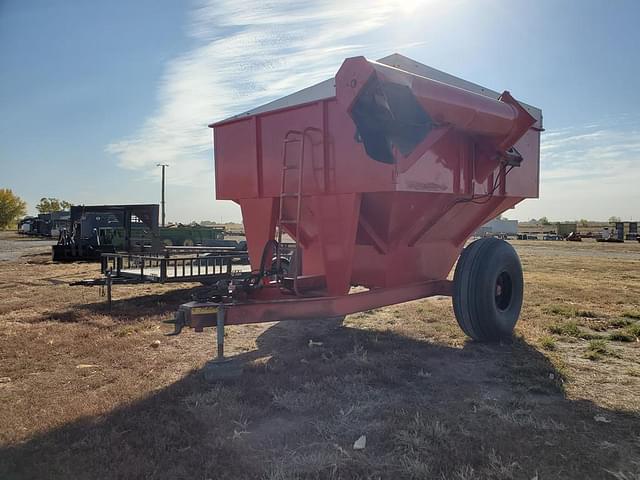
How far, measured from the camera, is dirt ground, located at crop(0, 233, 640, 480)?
2.95m

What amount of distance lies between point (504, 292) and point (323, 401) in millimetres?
3235

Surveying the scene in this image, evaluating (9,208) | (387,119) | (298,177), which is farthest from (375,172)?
(9,208)

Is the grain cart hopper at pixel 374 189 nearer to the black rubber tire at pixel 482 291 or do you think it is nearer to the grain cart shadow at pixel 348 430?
the black rubber tire at pixel 482 291

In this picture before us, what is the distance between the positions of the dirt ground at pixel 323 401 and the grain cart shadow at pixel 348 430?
14mm

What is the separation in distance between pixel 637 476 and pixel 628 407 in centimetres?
119

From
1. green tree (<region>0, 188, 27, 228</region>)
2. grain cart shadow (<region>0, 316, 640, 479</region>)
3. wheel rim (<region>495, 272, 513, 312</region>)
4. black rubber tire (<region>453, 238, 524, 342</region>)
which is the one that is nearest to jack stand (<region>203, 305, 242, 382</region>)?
grain cart shadow (<region>0, 316, 640, 479</region>)

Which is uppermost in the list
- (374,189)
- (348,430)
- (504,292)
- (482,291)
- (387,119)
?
(387,119)

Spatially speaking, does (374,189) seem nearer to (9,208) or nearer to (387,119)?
(387,119)

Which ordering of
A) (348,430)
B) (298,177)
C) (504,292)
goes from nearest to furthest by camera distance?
(348,430) → (298,177) → (504,292)

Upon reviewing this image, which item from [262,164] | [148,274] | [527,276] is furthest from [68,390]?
[527,276]

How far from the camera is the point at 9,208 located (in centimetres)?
7462

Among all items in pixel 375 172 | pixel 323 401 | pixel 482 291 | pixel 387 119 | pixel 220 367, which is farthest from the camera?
pixel 482 291

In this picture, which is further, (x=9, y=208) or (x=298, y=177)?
(x=9, y=208)

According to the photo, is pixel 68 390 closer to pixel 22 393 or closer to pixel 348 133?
pixel 22 393
